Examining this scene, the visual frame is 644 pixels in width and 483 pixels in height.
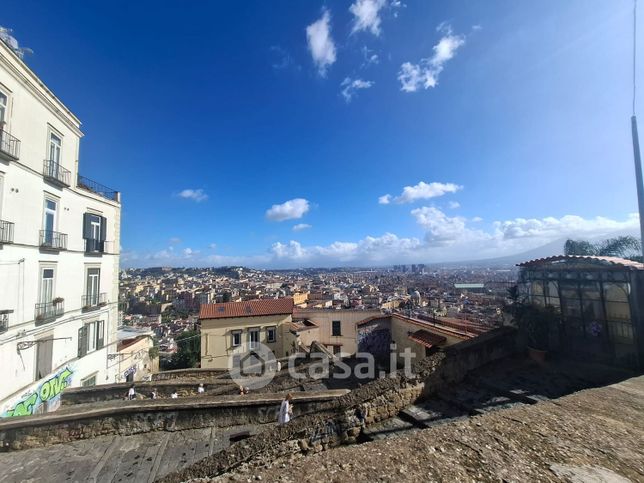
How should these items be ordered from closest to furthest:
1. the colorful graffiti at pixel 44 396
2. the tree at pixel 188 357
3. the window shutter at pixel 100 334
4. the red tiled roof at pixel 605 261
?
the red tiled roof at pixel 605 261 → the colorful graffiti at pixel 44 396 → the window shutter at pixel 100 334 → the tree at pixel 188 357

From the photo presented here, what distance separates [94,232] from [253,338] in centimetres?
1287

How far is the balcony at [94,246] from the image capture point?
1337 cm

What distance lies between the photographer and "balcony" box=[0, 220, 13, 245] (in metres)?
8.73

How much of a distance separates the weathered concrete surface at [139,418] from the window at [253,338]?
1437 cm

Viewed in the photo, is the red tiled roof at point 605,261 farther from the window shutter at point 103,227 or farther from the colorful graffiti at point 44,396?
the window shutter at point 103,227

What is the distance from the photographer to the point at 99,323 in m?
14.4

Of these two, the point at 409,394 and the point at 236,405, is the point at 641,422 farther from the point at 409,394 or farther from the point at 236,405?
the point at 236,405

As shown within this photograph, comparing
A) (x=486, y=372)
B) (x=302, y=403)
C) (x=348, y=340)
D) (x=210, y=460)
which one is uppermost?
(x=210, y=460)

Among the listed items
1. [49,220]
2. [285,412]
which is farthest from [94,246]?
[285,412]

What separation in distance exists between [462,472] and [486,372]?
542cm

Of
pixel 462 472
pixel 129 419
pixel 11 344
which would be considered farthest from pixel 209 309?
pixel 462 472

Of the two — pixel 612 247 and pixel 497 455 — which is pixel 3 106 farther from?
pixel 612 247

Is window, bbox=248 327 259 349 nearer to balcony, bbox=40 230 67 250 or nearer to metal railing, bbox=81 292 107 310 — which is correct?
metal railing, bbox=81 292 107 310

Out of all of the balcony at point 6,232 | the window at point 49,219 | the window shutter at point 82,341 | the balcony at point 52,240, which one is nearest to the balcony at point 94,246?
the balcony at point 52,240
